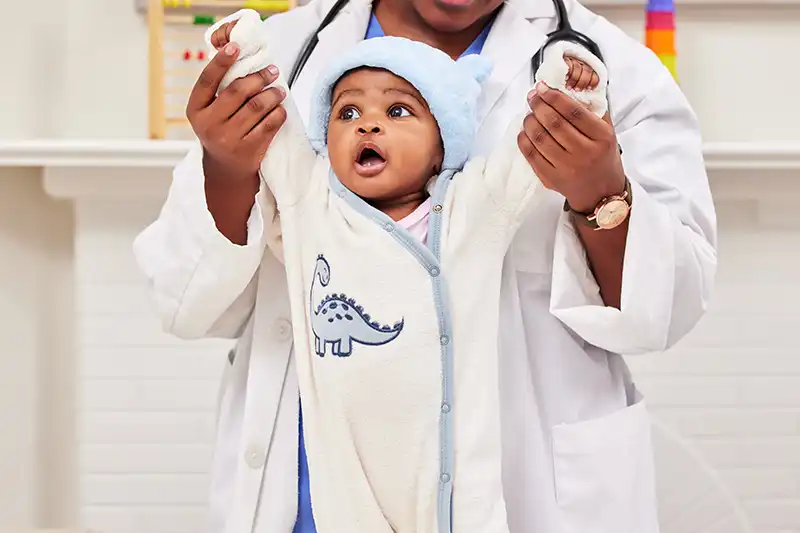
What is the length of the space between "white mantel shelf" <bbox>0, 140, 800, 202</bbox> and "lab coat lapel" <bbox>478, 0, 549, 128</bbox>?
59 cm

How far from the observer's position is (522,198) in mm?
949

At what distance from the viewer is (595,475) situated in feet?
3.36

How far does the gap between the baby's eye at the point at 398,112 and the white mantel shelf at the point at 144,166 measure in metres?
0.70

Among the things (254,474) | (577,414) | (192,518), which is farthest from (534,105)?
(192,518)

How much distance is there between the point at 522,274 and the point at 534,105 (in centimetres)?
23

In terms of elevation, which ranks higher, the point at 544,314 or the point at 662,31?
the point at 662,31

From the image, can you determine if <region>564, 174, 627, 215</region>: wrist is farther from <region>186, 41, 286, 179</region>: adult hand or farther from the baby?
<region>186, 41, 286, 179</region>: adult hand

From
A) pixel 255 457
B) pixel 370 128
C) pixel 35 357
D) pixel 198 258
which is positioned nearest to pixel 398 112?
pixel 370 128

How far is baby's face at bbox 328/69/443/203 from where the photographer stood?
0.94 m

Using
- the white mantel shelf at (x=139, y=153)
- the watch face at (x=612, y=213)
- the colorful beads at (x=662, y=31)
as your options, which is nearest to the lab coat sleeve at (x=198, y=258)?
the watch face at (x=612, y=213)

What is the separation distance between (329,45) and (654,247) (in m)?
0.44

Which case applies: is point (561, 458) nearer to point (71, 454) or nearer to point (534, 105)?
point (534, 105)

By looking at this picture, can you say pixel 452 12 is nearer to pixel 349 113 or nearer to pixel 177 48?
pixel 349 113

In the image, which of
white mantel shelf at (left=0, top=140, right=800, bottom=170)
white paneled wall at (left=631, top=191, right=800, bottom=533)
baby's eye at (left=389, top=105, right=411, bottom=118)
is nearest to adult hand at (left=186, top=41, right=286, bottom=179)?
baby's eye at (left=389, top=105, right=411, bottom=118)
